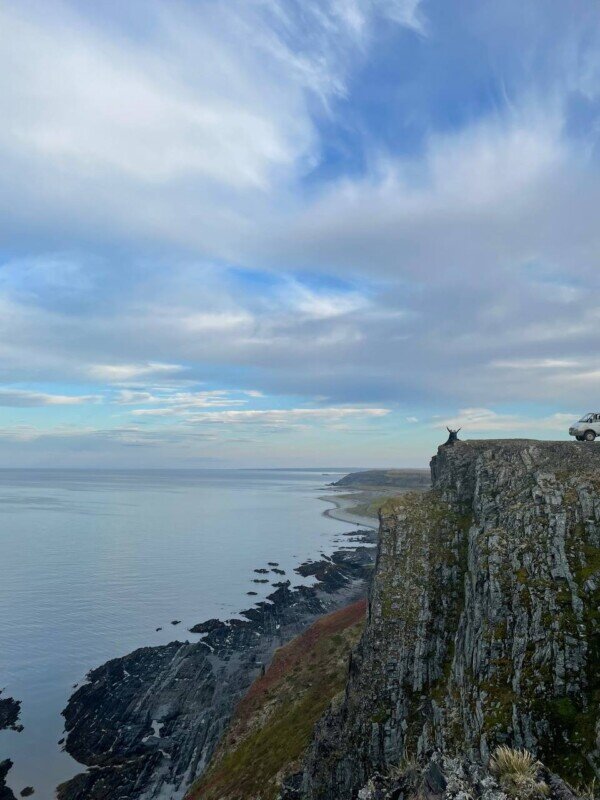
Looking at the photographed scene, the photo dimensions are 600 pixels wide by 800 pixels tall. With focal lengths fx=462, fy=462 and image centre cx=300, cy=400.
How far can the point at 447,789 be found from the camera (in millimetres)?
11852

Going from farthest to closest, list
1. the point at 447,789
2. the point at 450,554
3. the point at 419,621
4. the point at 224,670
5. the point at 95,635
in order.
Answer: the point at 95,635 → the point at 224,670 → the point at 450,554 → the point at 419,621 → the point at 447,789

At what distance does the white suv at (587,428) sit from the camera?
44.1m

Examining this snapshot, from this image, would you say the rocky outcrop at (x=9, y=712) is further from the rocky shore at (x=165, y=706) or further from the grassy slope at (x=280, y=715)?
the grassy slope at (x=280, y=715)

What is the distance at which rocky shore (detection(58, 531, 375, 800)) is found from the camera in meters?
49.7

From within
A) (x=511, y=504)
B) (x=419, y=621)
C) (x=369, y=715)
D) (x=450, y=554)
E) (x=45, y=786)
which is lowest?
(x=45, y=786)

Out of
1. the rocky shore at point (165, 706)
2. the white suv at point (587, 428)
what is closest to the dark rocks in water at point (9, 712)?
the rocky shore at point (165, 706)

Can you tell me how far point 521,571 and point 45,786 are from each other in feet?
176

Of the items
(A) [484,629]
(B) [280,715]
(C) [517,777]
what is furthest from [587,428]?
(B) [280,715]

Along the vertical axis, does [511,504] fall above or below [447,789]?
above

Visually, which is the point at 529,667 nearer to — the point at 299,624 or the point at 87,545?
the point at 299,624

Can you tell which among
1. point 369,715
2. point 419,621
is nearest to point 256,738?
point 369,715

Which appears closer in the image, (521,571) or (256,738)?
(521,571)

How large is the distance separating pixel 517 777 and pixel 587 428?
39815 mm

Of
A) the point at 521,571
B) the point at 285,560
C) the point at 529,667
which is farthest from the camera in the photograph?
the point at 285,560
